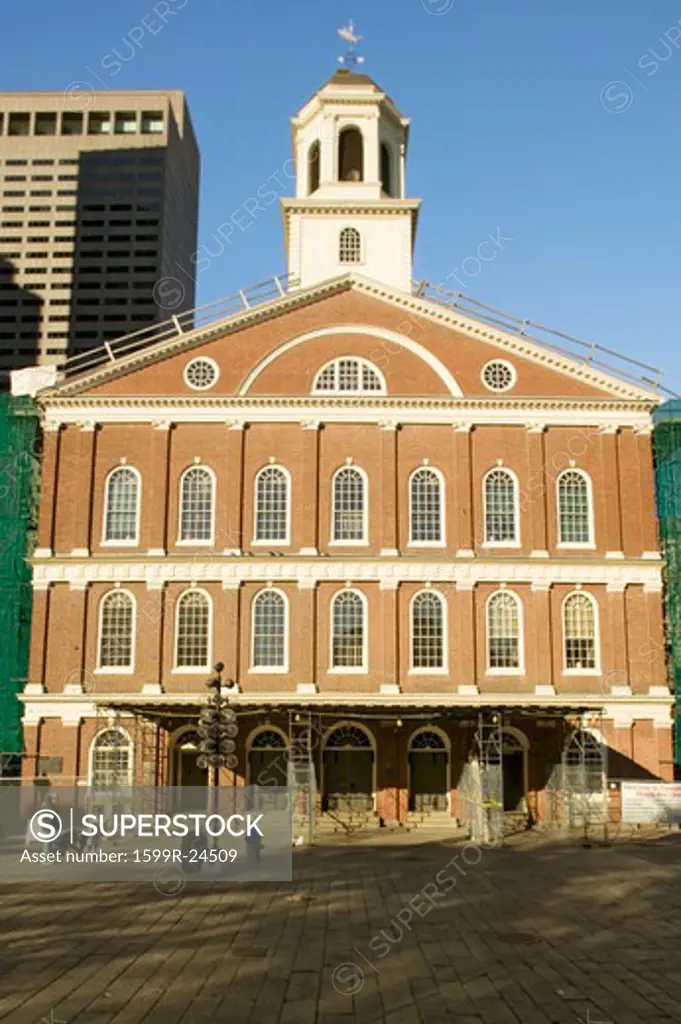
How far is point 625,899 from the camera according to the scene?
925 inches

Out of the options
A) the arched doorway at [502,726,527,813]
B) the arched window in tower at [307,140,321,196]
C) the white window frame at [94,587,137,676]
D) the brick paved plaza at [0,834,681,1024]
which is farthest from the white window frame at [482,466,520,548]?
the arched window in tower at [307,140,321,196]

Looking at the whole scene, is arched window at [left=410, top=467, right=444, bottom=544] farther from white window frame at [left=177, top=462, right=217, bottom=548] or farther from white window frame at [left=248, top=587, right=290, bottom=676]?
white window frame at [left=177, top=462, right=217, bottom=548]

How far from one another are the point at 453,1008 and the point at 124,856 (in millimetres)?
17287

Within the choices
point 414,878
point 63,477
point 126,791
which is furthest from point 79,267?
point 414,878

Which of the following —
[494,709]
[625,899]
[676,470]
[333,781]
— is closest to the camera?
[625,899]

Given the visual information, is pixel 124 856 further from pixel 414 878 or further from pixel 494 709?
pixel 494 709

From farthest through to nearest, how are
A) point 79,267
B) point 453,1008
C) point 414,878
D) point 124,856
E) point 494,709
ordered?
1. point 79,267
2. point 494,709
3. point 124,856
4. point 414,878
5. point 453,1008

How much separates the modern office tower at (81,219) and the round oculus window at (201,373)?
294 ft

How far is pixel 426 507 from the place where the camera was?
4150 cm

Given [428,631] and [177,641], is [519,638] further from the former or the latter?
[177,641]

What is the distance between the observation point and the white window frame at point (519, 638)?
40062 millimetres

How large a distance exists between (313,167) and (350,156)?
165 cm

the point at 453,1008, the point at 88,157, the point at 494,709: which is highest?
the point at 88,157

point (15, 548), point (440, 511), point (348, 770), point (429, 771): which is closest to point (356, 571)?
point (440, 511)
